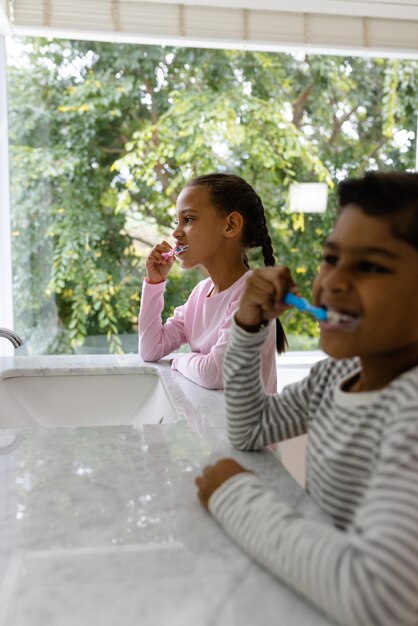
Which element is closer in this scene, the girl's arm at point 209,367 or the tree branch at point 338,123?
the girl's arm at point 209,367

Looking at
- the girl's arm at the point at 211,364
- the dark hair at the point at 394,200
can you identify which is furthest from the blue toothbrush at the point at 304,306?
the girl's arm at the point at 211,364

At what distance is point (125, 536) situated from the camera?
2.08 feet

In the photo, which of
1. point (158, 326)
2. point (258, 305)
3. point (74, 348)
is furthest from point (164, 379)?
point (74, 348)

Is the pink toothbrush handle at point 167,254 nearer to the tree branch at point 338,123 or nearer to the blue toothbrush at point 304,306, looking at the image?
the blue toothbrush at point 304,306

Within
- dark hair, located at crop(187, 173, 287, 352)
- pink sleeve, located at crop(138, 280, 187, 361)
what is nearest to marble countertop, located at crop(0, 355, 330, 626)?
pink sleeve, located at crop(138, 280, 187, 361)

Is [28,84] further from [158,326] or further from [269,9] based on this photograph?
[158,326]

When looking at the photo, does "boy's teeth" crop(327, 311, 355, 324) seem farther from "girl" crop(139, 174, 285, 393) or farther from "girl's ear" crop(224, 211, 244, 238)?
"girl's ear" crop(224, 211, 244, 238)

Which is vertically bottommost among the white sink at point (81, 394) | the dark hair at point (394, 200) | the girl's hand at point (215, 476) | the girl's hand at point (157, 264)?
the white sink at point (81, 394)

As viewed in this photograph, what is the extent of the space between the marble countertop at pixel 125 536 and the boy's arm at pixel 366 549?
23 millimetres

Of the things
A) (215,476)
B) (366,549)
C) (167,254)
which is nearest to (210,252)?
(167,254)

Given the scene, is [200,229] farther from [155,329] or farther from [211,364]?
[211,364]

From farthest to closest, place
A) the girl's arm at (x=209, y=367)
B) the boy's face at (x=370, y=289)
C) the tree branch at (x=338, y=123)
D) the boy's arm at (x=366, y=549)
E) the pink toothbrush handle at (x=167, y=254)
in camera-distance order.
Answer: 1. the tree branch at (x=338, y=123)
2. the pink toothbrush handle at (x=167, y=254)
3. the girl's arm at (x=209, y=367)
4. the boy's face at (x=370, y=289)
5. the boy's arm at (x=366, y=549)

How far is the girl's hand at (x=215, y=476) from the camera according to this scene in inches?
26.7

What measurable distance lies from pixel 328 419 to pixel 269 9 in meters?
2.47
